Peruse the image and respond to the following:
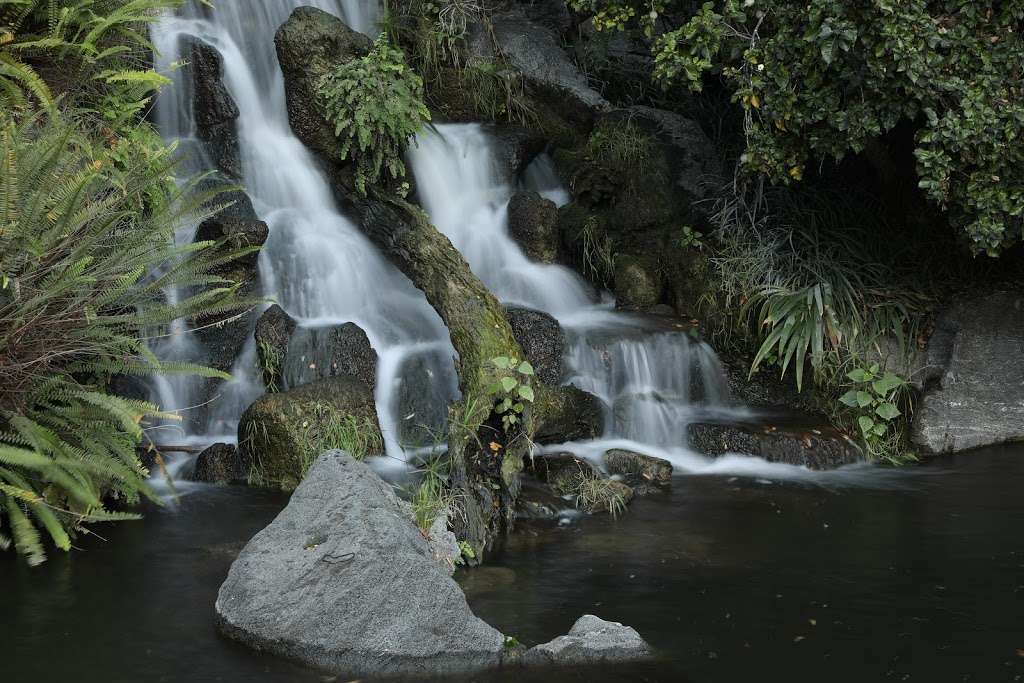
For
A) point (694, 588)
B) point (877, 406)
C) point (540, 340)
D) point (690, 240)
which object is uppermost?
point (690, 240)

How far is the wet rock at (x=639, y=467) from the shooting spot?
760 cm

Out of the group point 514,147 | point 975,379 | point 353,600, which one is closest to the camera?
point 353,600

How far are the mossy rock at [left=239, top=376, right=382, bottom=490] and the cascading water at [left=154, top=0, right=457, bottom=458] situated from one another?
1.93 ft

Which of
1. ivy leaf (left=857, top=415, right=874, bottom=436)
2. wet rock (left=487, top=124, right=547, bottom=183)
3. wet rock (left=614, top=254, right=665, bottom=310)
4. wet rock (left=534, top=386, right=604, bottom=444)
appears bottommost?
ivy leaf (left=857, top=415, right=874, bottom=436)

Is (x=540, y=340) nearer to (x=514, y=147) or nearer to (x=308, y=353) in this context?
(x=308, y=353)

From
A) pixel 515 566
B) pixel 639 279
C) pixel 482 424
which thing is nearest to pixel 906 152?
pixel 639 279

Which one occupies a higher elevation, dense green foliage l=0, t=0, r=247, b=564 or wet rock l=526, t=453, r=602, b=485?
dense green foliage l=0, t=0, r=247, b=564

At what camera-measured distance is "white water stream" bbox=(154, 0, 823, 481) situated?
322 inches

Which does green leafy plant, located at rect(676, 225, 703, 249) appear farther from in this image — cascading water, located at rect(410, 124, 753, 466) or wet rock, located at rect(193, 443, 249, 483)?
wet rock, located at rect(193, 443, 249, 483)

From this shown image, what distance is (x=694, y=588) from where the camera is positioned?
570cm

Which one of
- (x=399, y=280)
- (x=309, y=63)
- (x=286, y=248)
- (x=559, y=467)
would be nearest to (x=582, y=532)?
(x=559, y=467)

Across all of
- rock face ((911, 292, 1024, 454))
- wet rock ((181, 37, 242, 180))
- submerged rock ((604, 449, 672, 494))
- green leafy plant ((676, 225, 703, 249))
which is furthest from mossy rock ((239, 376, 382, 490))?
rock face ((911, 292, 1024, 454))

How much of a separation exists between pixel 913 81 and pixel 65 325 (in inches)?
220

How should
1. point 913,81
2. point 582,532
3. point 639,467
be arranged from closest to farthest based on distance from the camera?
point 582,532, point 913,81, point 639,467
